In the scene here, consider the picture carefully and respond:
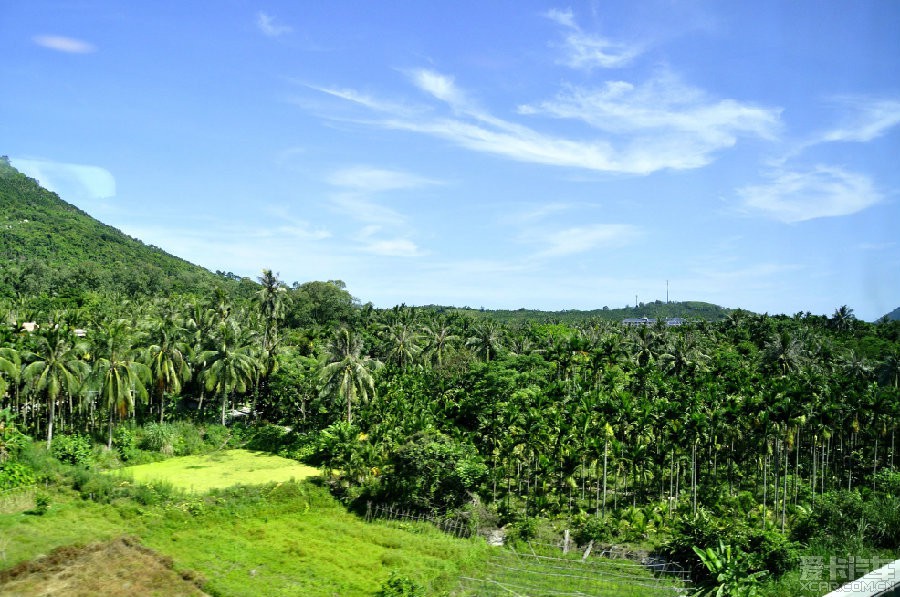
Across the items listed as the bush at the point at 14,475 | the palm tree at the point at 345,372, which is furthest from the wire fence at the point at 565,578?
the bush at the point at 14,475

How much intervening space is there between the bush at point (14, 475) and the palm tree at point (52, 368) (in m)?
8.04

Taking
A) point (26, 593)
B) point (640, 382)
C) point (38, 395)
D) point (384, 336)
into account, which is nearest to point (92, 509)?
point (26, 593)

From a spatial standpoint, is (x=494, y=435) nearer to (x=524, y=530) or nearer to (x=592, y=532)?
(x=524, y=530)

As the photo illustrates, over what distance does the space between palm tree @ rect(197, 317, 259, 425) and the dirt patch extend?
90.1 ft

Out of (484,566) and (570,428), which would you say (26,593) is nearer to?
(484,566)

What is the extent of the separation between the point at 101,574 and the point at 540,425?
28377mm

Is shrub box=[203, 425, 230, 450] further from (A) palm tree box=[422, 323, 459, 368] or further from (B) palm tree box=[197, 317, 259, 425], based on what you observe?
(A) palm tree box=[422, 323, 459, 368]

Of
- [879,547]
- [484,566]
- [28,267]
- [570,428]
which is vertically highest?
[28,267]

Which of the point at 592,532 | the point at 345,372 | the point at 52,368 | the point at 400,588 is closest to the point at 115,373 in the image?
the point at 52,368

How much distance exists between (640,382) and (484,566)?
119 ft

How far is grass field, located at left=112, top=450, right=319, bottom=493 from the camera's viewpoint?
42.1 metres

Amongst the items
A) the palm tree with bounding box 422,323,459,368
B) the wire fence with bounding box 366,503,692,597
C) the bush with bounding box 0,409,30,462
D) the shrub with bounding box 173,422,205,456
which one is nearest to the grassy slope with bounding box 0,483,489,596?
the wire fence with bounding box 366,503,692,597

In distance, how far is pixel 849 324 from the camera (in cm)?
10469

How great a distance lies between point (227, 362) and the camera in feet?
180
